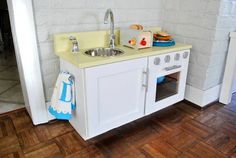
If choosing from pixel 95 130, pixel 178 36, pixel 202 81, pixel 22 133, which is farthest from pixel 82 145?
pixel 178 36

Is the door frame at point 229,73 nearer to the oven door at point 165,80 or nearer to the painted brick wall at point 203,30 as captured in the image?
the painted brick wall at point 203,30

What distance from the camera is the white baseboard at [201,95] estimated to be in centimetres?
213

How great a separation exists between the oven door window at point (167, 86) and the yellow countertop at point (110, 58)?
27 centimetres

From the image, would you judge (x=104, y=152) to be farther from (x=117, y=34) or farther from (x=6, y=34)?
(x=6, y=34)

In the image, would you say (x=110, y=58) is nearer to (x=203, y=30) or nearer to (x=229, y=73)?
(x=203, y=30)

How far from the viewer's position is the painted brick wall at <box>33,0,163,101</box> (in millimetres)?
1604

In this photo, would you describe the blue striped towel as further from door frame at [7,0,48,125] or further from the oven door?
the oven door

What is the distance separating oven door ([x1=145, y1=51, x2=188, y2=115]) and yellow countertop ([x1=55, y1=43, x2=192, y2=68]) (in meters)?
0.05

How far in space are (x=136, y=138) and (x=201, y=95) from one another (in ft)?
2.97

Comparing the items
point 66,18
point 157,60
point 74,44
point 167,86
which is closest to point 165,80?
point 167,86

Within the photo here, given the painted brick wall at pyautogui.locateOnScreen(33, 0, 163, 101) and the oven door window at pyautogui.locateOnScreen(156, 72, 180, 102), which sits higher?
the painted brick wall at pyautogui.locateOnScreen(33, 0, 163, 101)

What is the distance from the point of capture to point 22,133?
174 cm

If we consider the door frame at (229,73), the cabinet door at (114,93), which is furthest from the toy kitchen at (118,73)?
the door frame at (229,73)

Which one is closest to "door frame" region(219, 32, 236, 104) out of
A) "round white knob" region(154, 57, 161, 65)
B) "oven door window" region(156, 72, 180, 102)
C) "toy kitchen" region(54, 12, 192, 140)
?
"toy kitchen" region(54, 12, 192, 140)
